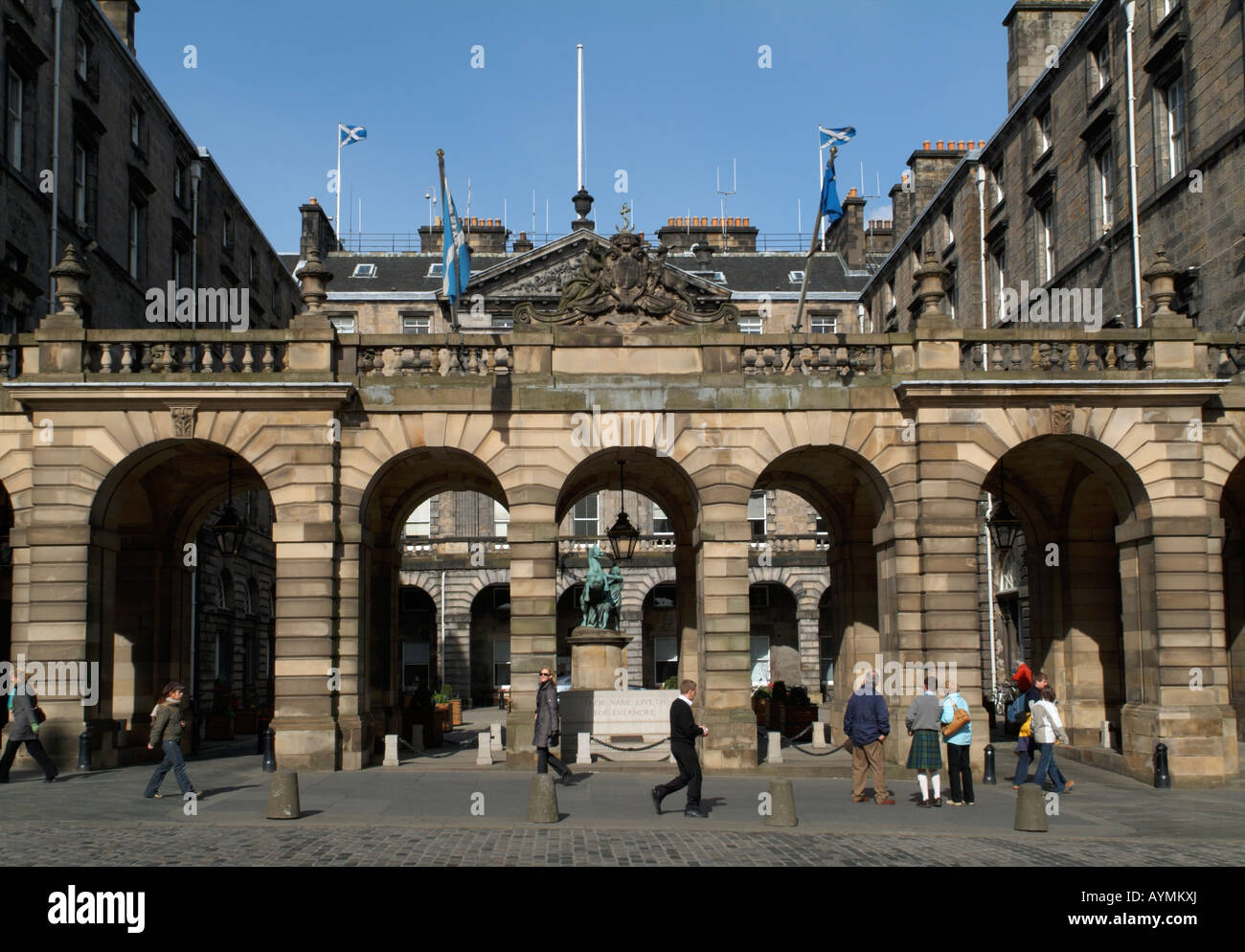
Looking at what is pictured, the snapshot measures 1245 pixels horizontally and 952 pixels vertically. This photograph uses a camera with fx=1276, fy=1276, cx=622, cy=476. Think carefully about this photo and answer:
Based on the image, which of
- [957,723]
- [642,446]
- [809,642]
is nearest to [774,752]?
[957,723]

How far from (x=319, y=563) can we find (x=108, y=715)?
4.85 meters

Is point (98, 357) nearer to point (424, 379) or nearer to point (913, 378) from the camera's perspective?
point (424, 379)

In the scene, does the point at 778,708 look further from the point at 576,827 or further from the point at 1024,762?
the point at 576,827

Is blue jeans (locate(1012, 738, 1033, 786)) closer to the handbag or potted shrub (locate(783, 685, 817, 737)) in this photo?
the handbag

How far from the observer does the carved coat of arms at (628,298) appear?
73.7ft

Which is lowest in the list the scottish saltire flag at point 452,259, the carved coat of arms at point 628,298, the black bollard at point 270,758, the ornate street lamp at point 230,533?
the black bollard at point 270,758

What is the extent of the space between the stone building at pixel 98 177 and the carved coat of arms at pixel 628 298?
344 inches

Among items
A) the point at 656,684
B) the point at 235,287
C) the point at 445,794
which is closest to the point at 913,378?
the point at 445,794

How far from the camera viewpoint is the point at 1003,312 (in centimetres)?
3603

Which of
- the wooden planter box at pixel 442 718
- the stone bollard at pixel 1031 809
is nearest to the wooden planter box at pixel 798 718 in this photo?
the wooden planter box at pixel 442 718

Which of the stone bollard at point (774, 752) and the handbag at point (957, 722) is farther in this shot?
the stone bollard at point (774, 752)

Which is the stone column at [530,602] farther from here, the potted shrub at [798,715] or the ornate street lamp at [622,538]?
the potted shrub at [798,715]

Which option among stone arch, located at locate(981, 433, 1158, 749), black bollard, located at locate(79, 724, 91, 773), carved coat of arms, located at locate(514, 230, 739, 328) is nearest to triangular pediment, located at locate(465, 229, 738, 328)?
carved coat of arms, located at locate(514, 230, 739, 328)

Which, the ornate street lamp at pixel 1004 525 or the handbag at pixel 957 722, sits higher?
the ornate street lamp at pixel 1004 525
